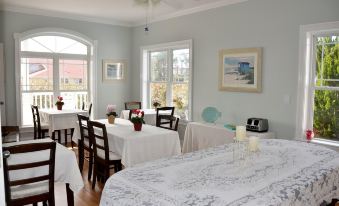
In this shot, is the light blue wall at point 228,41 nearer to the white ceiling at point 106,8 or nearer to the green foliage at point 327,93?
the white ceiling at point 106,8

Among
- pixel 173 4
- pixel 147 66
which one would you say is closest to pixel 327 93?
pixel 173 4

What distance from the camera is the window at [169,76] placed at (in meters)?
5.80

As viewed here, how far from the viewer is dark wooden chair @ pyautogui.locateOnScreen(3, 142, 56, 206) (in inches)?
88.5

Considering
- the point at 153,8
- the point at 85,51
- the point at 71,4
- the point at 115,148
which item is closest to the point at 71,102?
the point at 85,51

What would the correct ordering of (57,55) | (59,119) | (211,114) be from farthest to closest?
(57,55)
(59,119)
(211,114)

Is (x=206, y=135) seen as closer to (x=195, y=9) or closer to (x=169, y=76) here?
(x=169, y=76)

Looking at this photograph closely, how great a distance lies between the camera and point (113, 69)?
6.92 metres

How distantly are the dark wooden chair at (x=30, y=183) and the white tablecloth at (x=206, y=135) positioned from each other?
2.64 meters

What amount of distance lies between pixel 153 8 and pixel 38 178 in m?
3.95

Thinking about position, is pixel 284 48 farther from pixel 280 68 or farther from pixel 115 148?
pixel 115 148

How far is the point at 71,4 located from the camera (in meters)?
5.30

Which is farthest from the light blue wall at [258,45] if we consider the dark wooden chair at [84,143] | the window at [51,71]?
the window at [51,71]

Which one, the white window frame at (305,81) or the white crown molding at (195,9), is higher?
the white crown molding at (195,9)

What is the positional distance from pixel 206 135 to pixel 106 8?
3039 mm
